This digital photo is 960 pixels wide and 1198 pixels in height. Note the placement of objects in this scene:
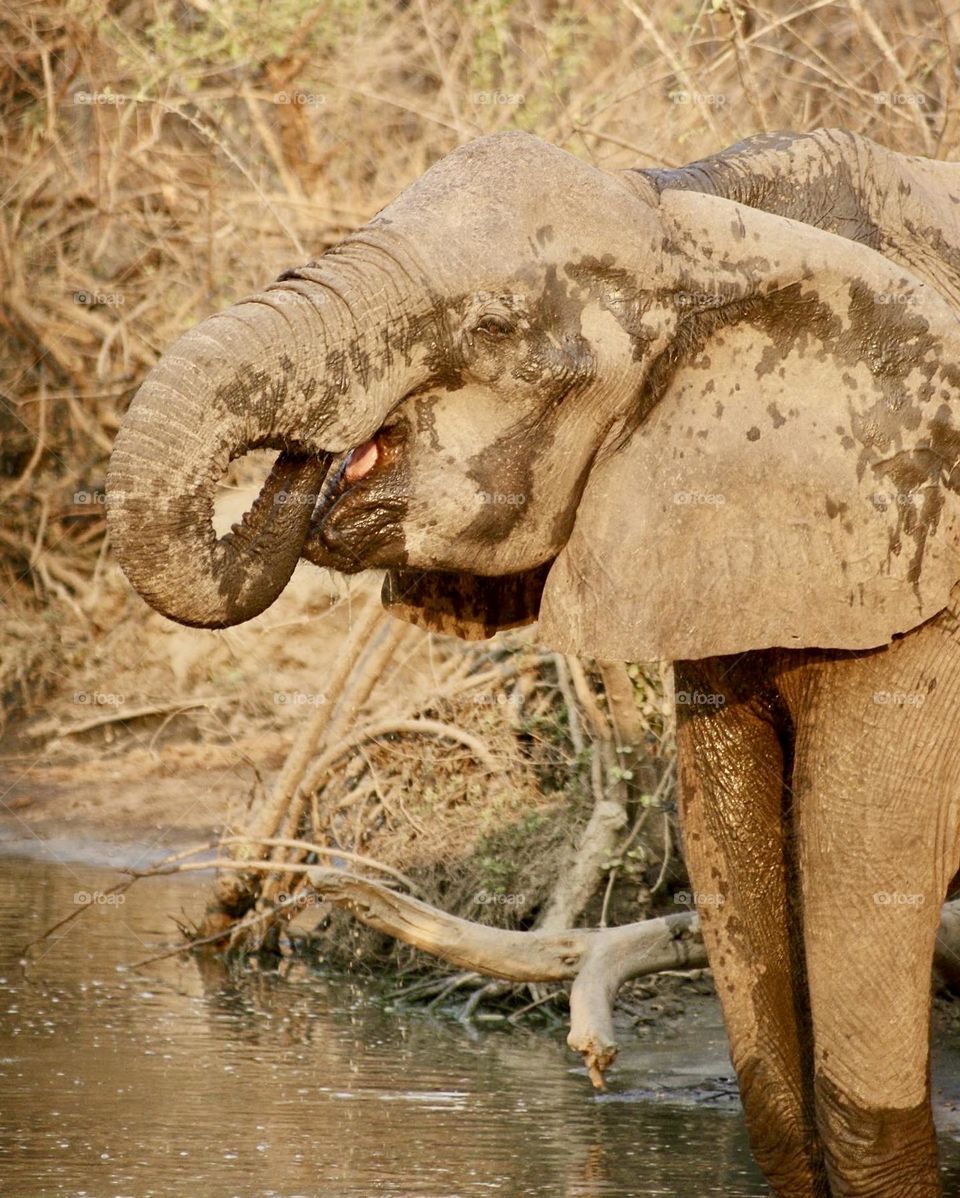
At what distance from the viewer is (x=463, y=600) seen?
4.31 m

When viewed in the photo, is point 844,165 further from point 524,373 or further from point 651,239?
point 524,373

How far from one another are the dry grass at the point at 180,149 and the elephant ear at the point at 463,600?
5.82 meters

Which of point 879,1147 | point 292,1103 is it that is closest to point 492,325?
point 879,1147

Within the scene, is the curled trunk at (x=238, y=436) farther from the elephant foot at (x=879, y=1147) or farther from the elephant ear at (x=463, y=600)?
the elephant foot at (x=879, y=1147)

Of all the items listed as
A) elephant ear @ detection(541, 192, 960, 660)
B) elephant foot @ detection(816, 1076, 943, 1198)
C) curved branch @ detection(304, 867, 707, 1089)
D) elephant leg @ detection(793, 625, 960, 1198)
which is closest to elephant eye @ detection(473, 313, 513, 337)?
elephant ear @ detection(541, 192, 960, 660)

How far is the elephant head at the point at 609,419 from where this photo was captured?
3.66 metres

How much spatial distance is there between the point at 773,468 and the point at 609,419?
13.1 inches

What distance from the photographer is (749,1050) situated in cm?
487

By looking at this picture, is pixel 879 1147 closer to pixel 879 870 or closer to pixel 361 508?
pixel 879 870

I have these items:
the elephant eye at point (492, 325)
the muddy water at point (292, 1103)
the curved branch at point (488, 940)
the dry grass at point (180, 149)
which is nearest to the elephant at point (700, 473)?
the elephant eye at point (492, 325)

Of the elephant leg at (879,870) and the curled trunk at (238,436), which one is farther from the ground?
→ the curled trunk at (238,436)

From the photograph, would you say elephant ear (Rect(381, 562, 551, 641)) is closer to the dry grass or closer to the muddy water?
the muddy water

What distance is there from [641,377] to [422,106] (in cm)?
775

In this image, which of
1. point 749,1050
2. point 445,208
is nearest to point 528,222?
point 445,208
